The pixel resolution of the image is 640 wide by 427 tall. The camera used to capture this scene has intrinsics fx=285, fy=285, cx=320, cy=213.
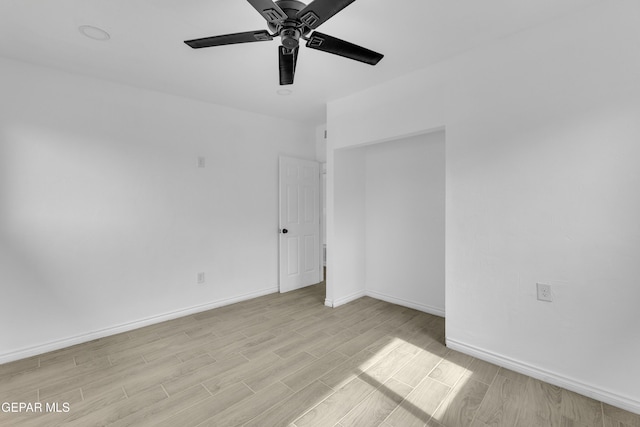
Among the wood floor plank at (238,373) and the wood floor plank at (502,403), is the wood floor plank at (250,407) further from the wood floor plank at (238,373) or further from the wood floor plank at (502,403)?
the wood floor plank at (502,403)

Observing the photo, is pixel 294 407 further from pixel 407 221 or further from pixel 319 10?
pixel 407 221

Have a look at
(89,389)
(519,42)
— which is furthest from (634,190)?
(89,389)

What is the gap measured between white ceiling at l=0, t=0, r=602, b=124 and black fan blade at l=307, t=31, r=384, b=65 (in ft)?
0.94

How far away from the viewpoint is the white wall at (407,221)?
3316mm

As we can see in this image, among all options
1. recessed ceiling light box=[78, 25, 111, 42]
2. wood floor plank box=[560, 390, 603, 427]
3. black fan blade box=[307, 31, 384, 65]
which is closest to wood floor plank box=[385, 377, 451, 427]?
wood floor plank box=[560, 390, 603, 427]

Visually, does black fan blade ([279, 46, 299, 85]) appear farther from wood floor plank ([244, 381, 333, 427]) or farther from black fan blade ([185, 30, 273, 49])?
wood floor plank ([244, 381, 333, 427])

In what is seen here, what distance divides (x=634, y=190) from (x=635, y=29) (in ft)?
3.26

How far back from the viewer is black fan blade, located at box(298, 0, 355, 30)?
1385 mm

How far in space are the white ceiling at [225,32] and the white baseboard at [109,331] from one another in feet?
8.35

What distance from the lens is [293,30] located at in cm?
162

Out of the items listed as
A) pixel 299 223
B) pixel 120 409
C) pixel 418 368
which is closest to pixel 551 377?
pixel 418 368

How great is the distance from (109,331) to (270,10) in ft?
10.8

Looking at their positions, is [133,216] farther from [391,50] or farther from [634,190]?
[634,190]

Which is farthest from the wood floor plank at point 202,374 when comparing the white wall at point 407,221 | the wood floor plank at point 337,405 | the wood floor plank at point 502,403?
the white wall at point 407,221
